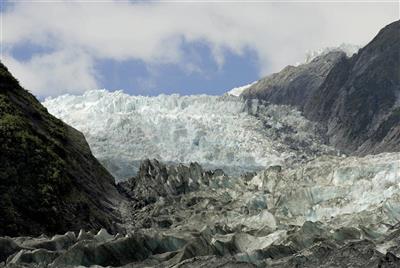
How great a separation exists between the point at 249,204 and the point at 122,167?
4132cm

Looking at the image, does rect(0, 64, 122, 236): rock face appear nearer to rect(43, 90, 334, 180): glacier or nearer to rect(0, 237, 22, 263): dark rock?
rect(0, 237, 22, 263): dark rock

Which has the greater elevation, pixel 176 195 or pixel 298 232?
pixel 176 195

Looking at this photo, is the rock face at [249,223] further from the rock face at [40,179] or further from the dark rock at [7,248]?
the rock face at [40,179]

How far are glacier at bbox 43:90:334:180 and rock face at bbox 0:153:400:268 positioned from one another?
2994cm

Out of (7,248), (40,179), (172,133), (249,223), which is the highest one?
(172,133)

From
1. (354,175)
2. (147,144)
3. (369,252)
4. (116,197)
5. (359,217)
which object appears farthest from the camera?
(147,144)

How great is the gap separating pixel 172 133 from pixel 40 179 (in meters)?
62.5

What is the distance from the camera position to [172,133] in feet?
315

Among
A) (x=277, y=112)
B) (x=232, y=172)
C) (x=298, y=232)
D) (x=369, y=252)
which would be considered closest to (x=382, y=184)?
(x=298, y=232)

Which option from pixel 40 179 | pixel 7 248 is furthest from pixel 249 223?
pixel 7 248

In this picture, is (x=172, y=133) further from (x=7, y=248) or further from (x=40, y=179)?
(x=7, y=248)

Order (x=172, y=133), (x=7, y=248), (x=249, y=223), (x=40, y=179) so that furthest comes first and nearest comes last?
(x=172, y=133) < (x=249, y=223) < (x=40, y=179) < (x=7, y=248)

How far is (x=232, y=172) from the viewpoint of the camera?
272 ft

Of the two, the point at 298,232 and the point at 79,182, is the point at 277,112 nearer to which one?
the point at 79,182
